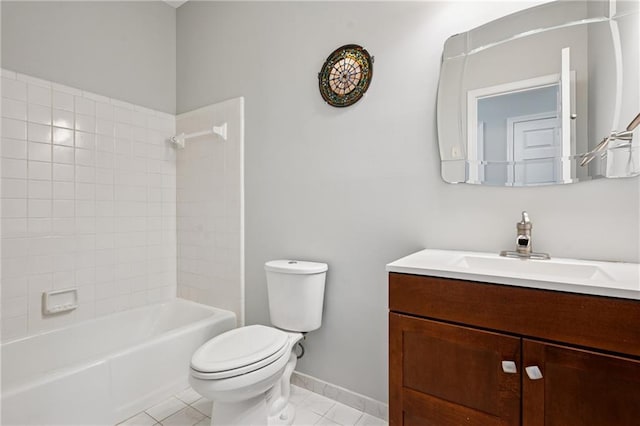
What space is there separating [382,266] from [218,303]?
1.29 meters

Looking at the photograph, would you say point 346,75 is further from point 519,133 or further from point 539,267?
point 539,267

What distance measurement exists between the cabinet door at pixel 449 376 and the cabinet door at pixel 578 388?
0.04m

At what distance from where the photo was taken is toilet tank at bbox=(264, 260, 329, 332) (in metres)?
1.67

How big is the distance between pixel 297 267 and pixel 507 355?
39.5 inches

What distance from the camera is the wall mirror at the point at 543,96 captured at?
113cm

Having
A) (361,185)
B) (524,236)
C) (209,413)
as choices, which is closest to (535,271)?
(524,236)

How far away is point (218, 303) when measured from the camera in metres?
2.27

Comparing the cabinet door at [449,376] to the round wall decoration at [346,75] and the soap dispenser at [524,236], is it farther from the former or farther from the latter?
the round wall decoration at [346,75]

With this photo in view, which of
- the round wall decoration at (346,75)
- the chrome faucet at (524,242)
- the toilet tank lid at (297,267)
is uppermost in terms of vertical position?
the round wall decoration at (346,75)

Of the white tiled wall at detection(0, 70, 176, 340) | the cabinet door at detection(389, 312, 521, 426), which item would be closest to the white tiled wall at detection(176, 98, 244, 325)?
the white tiled wall at detection(0, 70, 176, 340)

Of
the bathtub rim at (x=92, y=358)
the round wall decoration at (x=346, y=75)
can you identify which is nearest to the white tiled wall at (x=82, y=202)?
the bathtub rim at (x=92, y=358)

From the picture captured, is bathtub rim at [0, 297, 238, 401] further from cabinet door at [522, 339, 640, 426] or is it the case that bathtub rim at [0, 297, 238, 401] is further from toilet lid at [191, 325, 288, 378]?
cabinet door at [522, 339, 640, 426]

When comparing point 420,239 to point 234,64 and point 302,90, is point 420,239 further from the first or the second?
point 234,64

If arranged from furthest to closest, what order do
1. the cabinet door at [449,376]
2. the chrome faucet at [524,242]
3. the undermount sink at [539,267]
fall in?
the chrome faucet at [524,242] < the undermount sink at [539,267] < the cabinet door at [449,376]
